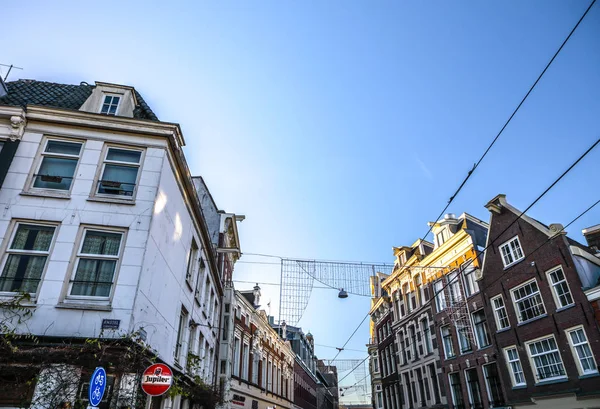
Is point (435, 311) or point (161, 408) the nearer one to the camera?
point (161, 408)

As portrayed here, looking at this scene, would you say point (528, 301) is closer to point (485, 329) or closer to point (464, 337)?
point (485, 329)

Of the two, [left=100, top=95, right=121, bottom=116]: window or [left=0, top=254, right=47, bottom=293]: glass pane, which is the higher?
[left=100, top=95, right=121, bottom=116]: window

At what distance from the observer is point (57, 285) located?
995cm

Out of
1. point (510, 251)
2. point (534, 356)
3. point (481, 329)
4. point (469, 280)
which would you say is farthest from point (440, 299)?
point (534, 356)

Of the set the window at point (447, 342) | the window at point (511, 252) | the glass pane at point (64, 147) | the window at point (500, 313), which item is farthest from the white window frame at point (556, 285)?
the glass pane at point (64, 147)

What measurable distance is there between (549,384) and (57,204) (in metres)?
22.2

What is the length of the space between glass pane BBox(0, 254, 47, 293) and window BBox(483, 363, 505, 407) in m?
23.8

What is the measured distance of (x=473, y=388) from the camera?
24.7 m

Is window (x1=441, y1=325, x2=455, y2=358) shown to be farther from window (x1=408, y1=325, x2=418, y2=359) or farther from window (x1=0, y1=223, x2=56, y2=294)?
window (x1=0, y1=223, x2=56, y2=294)

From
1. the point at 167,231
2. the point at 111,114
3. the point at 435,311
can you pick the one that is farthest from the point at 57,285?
the point at 435,311

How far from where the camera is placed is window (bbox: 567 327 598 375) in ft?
55.2

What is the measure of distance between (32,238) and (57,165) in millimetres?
2522

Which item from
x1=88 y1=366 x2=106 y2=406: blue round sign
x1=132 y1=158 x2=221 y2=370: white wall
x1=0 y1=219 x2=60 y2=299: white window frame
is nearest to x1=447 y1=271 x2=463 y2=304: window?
x1=132 y1=158 x2=221 y2=370: white wall

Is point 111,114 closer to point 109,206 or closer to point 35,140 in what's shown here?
point 35,140
